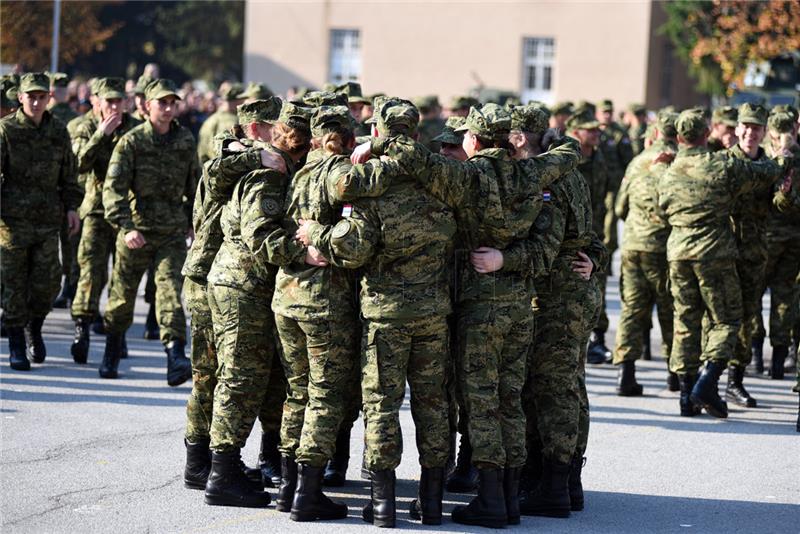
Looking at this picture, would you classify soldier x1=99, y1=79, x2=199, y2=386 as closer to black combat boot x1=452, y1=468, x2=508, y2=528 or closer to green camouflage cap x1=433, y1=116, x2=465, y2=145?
green camouflage cap x1=433, y1=116, x2=465, y2=145

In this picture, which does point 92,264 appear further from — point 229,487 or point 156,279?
point 229,487

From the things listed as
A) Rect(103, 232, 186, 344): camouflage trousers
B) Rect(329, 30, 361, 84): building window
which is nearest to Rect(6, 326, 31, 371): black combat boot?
Rect(103, 232, 186, 344): camouflage trousers

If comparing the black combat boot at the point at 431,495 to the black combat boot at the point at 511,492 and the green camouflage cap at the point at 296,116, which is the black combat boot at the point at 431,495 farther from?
the green camouflage cap at the point at 296,116

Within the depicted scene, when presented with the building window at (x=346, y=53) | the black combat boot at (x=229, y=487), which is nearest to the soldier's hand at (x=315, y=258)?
the black combat boot at (x=229, y=487)

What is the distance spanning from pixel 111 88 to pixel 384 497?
218 inches

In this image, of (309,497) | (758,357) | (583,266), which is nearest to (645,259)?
(758,357)

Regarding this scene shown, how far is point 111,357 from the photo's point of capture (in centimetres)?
1083

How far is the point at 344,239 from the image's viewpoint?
6.68m

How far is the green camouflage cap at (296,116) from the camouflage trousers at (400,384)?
3.88 ft

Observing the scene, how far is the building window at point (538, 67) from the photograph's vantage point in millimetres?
46469

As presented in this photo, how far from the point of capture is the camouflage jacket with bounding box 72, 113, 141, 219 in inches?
436

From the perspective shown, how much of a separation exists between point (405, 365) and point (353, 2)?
41889 millimetres

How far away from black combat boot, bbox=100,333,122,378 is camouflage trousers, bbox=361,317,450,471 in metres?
4.40

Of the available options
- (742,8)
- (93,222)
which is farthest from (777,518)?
(742,8)
